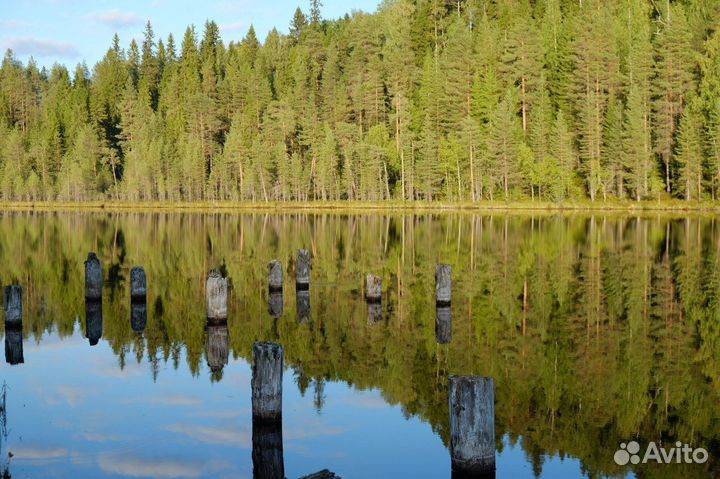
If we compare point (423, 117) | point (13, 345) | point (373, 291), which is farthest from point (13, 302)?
point (423, 117)

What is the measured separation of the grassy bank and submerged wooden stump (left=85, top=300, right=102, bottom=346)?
2983 inches

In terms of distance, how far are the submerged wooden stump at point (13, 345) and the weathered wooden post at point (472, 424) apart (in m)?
13.0

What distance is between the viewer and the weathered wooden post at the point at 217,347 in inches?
752

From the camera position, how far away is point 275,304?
90.9 ft

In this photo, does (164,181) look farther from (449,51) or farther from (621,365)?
(621,365)

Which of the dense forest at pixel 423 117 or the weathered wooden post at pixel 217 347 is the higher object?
the dense forest at pixel 423 117

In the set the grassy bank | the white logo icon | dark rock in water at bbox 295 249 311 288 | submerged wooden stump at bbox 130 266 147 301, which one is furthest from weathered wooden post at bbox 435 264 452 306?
the grassy bank

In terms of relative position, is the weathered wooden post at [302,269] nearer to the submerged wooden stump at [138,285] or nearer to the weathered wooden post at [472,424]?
the submerged wooden stump at [138,285]

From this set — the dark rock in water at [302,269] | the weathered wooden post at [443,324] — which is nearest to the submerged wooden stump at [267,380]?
the weathered wooden post at [443,324]

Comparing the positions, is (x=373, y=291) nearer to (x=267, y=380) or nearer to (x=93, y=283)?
(x=93, y=283)

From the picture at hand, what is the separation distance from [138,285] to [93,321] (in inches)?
88.7

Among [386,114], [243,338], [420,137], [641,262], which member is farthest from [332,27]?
[243,338]

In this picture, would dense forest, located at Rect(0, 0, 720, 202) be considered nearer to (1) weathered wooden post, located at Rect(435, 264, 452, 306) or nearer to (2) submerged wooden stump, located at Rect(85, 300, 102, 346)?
(1) weathered wooden post, located at Rect(435, 264, 452, 306)

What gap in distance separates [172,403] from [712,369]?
12033mm
